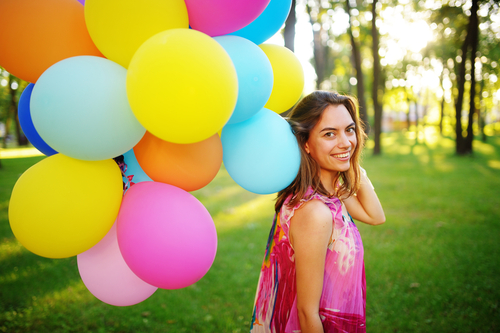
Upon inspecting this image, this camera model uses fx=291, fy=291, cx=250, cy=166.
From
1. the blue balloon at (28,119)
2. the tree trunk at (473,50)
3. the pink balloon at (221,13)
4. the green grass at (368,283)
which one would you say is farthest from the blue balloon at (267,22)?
the tree trunk at (473,50)

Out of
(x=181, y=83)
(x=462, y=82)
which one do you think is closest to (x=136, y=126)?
(x=181, y=83)

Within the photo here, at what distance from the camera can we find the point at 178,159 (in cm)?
138

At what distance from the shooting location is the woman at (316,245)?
1.41 meters

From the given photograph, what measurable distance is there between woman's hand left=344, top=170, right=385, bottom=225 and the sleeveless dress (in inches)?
19.7

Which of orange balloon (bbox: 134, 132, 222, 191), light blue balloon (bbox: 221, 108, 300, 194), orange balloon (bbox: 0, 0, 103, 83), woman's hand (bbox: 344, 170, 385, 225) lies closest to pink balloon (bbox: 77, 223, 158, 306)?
orange balloon (bbox: 134, 132, 222, 191)

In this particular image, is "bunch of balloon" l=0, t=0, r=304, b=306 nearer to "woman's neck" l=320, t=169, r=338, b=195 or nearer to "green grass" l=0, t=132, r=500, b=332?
"woman's neck" l=320, t=169, r=338, b=195

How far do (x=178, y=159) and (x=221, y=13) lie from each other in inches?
26.7

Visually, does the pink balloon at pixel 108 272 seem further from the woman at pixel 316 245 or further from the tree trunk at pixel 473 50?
the tree trunk at pixel 473 50

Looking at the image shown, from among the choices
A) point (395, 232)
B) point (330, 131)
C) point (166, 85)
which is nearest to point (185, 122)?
point (166, 85)

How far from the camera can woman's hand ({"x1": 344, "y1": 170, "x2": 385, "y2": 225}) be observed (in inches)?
83.0

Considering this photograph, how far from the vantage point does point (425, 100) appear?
43.7m

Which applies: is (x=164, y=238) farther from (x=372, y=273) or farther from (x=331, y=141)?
(x=372, y=273)

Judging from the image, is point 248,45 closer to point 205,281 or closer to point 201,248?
point 201,248

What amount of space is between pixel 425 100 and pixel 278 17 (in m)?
50.4
